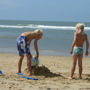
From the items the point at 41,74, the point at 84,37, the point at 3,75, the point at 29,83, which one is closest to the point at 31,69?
the point at 41,74

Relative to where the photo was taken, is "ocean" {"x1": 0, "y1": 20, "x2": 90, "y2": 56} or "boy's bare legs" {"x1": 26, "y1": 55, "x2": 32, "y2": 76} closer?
"boy's bare legs" {"x1": 26, "y1": 55, "x2": 32, "y2": 76}

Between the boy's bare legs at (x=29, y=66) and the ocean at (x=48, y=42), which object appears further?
the ocean at (x=48, y=42)

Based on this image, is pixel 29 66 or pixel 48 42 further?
pixel 48 42

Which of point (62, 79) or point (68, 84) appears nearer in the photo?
point (68, 84)

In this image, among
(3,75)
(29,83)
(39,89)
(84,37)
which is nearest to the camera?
(39,89)

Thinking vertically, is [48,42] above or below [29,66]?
below

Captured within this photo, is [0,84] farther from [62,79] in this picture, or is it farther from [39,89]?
[62,79]

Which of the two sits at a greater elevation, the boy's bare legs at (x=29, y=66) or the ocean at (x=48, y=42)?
the boy's bare legs at (x=29, y=66)

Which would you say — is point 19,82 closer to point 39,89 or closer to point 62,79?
point 39,89

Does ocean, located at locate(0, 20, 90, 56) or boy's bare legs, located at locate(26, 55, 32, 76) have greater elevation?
boy's bare legs, located at locate(26, 55, 32, 76)

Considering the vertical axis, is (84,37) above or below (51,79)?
above

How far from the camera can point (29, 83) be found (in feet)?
19.8

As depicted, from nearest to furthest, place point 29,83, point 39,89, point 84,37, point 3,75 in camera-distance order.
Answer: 1. point 39,89
2. point 29,83
3. point 84,37
4. point 3,75

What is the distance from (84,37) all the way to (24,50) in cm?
158
